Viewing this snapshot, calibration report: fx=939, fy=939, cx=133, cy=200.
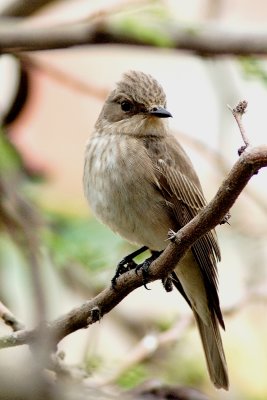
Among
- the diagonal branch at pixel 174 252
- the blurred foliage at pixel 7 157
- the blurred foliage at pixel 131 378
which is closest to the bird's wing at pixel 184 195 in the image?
the blurred foliage at pixel 131 378

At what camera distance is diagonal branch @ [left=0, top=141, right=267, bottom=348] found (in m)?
1.74

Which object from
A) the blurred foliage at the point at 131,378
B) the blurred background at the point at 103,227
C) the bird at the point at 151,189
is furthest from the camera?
the blurred background at the point at 103,227

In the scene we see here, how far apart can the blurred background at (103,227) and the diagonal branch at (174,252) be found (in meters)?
0.18

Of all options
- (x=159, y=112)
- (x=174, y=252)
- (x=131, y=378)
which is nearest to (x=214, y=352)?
(x=131, y=378)

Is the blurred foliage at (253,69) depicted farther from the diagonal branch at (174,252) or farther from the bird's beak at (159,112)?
the diagonal branch at (174,252)

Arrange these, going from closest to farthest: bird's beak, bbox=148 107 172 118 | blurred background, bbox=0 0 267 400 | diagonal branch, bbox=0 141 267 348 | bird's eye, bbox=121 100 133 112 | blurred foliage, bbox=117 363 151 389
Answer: diagonal branch, bbox=0 141 267 348 → blurred foliage, bbox=117 363 151 389 → bird's beak, bbox=148 107 172 118 → blurred background, bbox=0 0 267 400 → bird's eye, bbox=121 100 133 112

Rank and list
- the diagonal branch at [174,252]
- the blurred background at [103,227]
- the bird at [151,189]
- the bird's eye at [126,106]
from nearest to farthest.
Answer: the diagonal branch at [174,252] → the bird at [151,189] → the blurred background at [103,227] → the bird's eye at [126,106]

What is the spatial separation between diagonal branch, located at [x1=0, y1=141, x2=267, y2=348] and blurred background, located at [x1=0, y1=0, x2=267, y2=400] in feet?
0.59

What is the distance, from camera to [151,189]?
3141mm

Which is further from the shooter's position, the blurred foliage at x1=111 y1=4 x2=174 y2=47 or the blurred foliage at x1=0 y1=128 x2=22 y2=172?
the blurred foliage at x1=111 y1=4 x2=174 y2=47

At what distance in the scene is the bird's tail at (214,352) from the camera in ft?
10.7

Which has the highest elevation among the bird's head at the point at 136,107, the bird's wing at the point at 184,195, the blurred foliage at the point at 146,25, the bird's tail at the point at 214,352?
the blurred foliage at the point at 146,25

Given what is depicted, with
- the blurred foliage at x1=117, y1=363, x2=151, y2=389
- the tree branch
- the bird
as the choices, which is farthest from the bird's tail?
the tree branch

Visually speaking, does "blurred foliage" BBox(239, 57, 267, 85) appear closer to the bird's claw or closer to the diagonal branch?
the bird's claw
